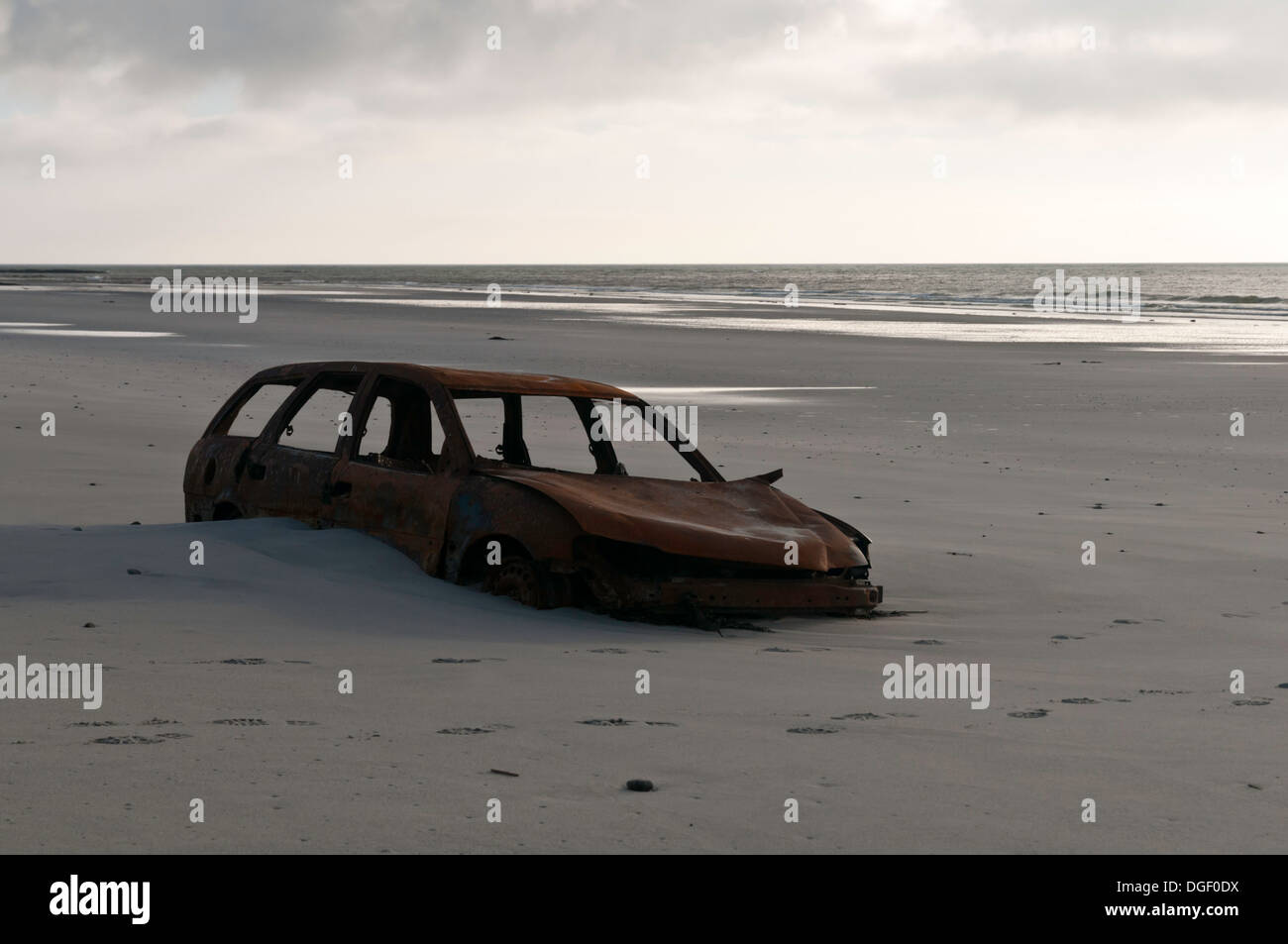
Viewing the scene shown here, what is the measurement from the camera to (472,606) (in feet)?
26.2

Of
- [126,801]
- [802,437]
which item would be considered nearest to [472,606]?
[126,801]

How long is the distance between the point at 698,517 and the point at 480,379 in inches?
67.3

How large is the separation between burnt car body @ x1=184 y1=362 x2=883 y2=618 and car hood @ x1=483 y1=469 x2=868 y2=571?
0.04ft

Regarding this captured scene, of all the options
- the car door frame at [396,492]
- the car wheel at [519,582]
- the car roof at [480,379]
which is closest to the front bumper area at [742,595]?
the car wheel at [519,582]

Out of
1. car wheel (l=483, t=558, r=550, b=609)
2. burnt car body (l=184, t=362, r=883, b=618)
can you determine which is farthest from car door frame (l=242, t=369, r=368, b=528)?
car wheel (l=483, t=558, r=550, b=609)

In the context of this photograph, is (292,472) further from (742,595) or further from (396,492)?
(742,595)

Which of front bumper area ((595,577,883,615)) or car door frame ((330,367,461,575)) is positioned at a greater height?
car door frame ((330,367,461,575))

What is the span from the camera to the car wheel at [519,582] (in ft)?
26.1

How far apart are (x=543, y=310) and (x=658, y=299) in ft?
63.0

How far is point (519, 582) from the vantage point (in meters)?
8.06

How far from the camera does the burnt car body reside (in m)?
7.89

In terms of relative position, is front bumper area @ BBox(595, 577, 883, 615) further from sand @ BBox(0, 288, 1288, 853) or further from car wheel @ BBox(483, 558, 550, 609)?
car wheel @ BBox(483, 558, 550, 609)
